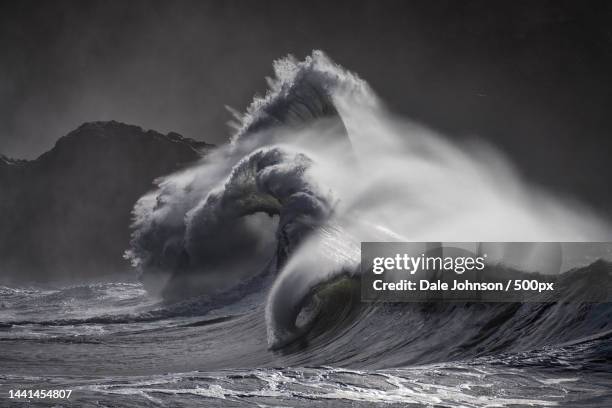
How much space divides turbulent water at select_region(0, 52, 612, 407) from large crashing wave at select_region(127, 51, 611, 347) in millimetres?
53

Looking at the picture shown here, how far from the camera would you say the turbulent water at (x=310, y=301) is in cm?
661

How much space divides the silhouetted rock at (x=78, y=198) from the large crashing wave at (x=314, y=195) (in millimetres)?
33267

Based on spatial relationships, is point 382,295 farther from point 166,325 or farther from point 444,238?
point 166,325

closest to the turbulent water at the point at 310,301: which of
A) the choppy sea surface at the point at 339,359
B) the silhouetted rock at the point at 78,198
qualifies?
the choppy sea surface at the point at 339,359

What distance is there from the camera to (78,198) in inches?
2073

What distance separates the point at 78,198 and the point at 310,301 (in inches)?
1811

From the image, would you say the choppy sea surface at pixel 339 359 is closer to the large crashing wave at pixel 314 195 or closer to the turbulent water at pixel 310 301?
the turbulent water at pixel 310 301

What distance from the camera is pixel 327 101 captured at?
670 inches

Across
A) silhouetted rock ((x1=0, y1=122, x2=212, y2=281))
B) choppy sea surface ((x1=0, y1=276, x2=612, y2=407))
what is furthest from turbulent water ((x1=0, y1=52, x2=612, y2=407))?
silhouetted rock ((x1=0, y1=122, x2=212, y2=281))

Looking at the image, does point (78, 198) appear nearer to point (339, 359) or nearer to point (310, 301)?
point (310, 301)

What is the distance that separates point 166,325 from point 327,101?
7.29 meters

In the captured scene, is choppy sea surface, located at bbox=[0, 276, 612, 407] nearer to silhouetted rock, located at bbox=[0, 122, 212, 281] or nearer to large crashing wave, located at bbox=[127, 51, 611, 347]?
large crashing wave, located at bbox=[127, 51, 611, 347]

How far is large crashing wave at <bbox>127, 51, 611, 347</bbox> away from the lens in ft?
41.9

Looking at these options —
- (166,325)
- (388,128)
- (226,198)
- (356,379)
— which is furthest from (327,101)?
(356,379)
